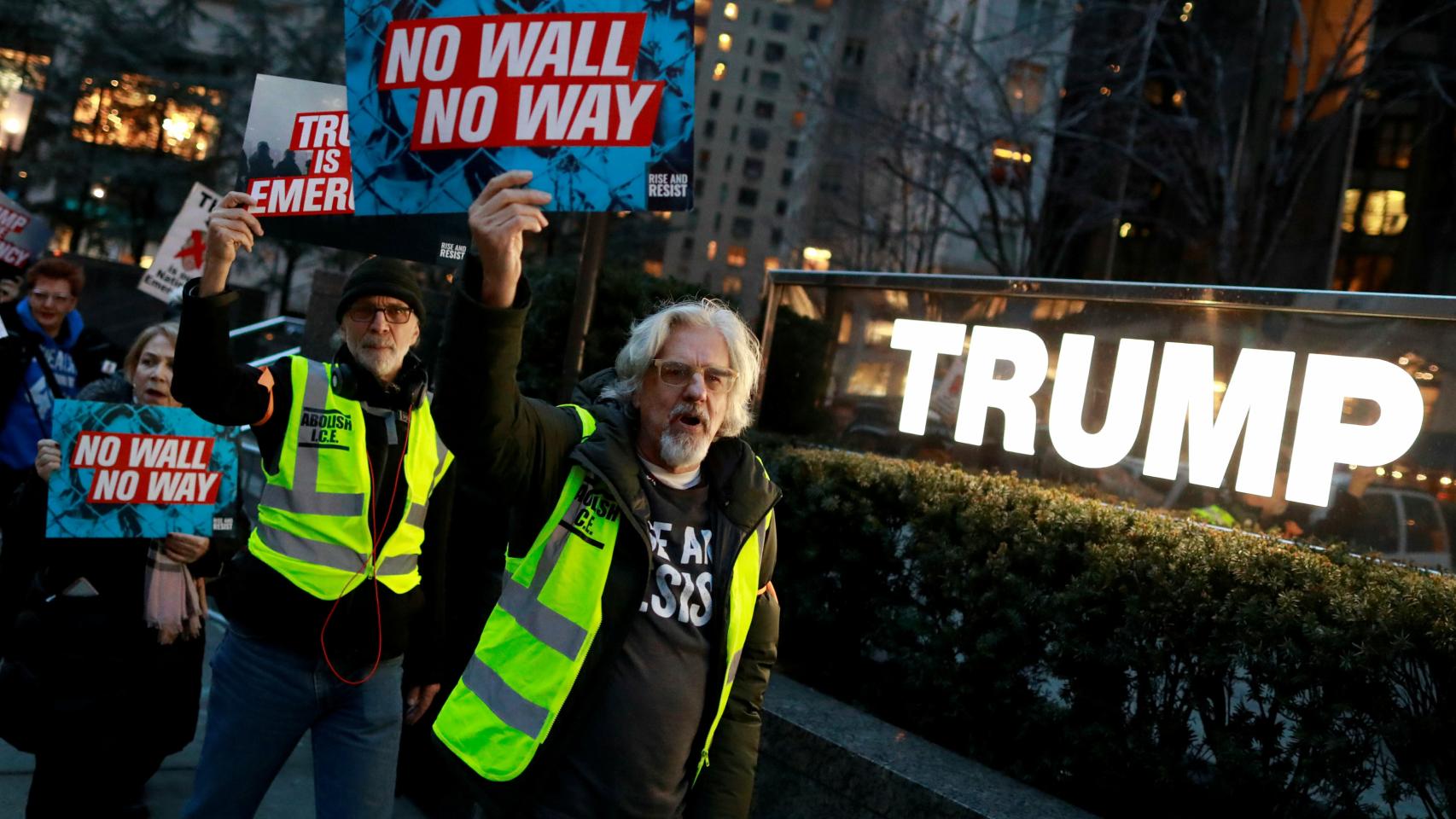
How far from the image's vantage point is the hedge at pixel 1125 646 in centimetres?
380

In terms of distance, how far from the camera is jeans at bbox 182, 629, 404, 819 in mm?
3439

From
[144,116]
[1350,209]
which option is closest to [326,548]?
[1350,209]

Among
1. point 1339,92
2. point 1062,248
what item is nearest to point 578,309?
point 1339,92

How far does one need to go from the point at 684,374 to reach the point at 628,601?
53 centimetres

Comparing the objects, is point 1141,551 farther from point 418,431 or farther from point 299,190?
point 299,190

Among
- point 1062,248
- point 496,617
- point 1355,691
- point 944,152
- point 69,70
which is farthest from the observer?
point 69,70

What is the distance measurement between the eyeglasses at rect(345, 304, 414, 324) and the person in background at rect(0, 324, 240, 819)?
1234 mm

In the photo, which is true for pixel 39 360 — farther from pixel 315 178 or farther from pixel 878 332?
pixel 878 332

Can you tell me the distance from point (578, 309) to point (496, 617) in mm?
3527

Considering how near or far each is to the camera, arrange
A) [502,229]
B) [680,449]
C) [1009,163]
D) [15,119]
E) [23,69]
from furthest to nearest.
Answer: [23,69], [1009,163], [15,119], [680,449], [502,229]

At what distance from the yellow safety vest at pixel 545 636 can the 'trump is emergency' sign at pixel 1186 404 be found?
3.13m

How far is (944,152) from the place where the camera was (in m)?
17.6

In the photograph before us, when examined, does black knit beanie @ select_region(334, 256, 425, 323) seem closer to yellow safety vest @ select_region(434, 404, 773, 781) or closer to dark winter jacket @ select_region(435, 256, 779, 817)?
dark winter jacket @ select_region(435, 256, 779, 817)

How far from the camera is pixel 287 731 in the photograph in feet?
11.5
